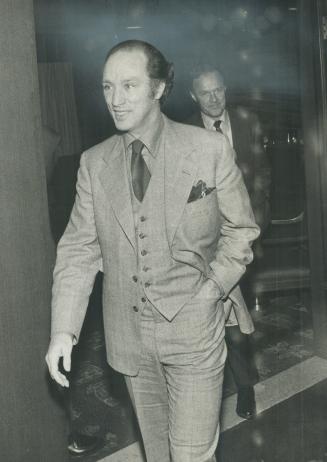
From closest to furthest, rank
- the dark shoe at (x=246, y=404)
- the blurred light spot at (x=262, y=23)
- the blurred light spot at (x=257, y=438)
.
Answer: the blurred light spot at (x=257, y=438)
the dark shoe at (x=246, y=404)
the blurred light spot at (x=262, y=23)

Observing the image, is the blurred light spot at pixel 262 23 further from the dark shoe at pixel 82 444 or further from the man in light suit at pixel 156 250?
the dark shoe at pixel 82 444

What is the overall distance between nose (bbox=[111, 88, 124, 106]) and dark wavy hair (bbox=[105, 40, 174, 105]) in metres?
0.13

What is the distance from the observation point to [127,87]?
6.10 ft

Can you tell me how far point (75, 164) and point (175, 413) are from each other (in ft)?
8.92

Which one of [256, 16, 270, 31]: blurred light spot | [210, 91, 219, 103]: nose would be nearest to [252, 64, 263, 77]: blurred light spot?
[256, 16, 270, 31]: blurred light spot

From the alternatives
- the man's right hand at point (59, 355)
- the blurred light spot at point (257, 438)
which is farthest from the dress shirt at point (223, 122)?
the man's right hand at point (59, 355)

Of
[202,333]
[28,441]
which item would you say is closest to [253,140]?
[202,333]

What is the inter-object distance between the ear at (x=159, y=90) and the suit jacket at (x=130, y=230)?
12 cm

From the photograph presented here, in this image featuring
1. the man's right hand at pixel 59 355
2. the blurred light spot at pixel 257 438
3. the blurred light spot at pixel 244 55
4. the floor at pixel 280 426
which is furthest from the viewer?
the blurred light spot at pixel 244 55

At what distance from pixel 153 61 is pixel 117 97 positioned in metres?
0.19

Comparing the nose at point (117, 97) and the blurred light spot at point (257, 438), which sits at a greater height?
the nose at point (117, 97)

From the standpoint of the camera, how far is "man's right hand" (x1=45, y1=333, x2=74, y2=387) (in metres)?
1.82

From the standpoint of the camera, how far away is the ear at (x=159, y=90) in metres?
1.95

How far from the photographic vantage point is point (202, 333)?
1953 mm
